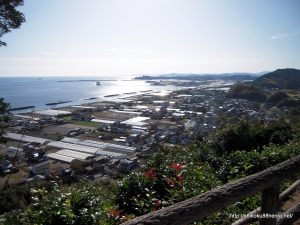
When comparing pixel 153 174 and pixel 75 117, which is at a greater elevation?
pixel 153 174

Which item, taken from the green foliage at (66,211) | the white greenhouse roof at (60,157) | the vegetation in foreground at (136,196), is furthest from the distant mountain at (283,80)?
the green foliage at (66,211)

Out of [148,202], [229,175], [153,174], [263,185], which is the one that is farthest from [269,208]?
[229,175]

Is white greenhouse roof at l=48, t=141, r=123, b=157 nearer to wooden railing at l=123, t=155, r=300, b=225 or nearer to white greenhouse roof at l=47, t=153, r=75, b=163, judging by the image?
white greenhouse roof at l=47, t=153, r=75, b=163

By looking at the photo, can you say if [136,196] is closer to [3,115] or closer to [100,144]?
[3,115]

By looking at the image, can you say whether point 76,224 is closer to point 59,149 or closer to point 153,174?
point 153,174

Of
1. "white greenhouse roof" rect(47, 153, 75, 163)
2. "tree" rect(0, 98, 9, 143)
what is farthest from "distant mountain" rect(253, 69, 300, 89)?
"tree" rect(0, 98, 9, 143)

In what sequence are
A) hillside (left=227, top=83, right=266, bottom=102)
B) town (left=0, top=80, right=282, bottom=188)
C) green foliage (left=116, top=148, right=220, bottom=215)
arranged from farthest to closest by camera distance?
1. hillside (left=227, top=83, right=266, bottom=102)
2. town (left=0, top=80, right=282, bottom=188)
3. green foliage (left=116, top=148, right=220, bottom=215)
